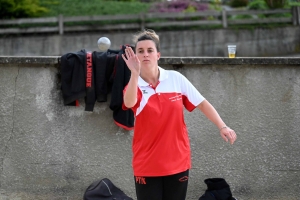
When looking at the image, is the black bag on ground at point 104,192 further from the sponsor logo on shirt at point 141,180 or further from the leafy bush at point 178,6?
the leafy bush at point 178,6

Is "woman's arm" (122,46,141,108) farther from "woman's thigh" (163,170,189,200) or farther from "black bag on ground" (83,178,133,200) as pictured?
"black bag on ground" (83,178,133,200)

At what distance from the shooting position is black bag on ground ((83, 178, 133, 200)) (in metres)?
5.18

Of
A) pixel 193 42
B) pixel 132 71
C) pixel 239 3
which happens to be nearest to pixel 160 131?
pixel 132 71

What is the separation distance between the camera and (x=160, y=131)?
3.59 meters

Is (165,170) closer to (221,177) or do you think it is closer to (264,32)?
(221,177)

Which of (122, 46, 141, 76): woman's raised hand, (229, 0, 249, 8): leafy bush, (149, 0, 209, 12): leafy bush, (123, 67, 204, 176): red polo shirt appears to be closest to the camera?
(122, 46, 141, 76): woman's raised hand

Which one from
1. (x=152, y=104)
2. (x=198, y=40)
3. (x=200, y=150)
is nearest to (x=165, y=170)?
(x=152, y=104)

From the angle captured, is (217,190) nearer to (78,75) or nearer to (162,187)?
(162,187)

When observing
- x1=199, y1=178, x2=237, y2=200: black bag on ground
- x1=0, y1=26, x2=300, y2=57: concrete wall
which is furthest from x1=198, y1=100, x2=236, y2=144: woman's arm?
x1=0, y1=26, x2=300, y2=57: concrete wall

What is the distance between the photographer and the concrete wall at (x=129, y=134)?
17.9 feet

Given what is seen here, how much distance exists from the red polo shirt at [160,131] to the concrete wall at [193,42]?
58.2 feet

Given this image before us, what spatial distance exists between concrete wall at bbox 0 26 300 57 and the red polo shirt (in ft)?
58.2

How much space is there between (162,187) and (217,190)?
1.74m

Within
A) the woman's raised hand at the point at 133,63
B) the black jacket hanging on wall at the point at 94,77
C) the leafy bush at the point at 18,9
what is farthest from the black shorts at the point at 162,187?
the leafy bush at the point at 18,9
